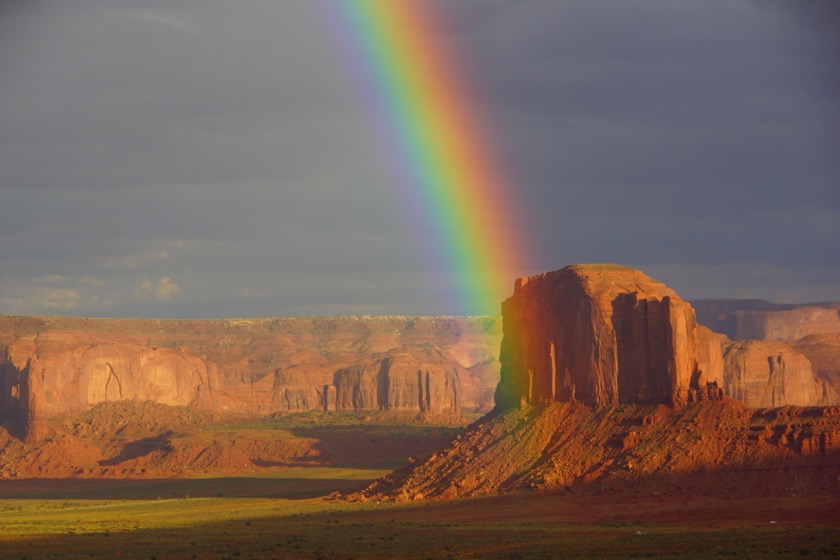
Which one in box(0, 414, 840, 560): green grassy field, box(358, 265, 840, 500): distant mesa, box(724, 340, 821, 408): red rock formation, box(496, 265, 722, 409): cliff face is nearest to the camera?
box(0, 414, 840, 560): green grassy field

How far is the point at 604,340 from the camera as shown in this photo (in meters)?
111

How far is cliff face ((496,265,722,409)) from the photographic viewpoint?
109 m

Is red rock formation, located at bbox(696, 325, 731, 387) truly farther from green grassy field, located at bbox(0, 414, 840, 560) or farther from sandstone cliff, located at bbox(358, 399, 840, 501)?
green grassy field, located at bbox(0, 414, 840, 560)

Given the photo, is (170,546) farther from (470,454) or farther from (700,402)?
(700,402)

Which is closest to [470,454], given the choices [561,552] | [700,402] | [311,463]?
[700,402]

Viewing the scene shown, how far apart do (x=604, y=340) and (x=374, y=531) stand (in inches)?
1018

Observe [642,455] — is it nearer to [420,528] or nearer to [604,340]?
[604,340]

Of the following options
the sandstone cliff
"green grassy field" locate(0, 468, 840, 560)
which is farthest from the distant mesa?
"green grassy field" locate(0, 468, 840, 560)

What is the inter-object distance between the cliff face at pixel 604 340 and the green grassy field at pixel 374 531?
12143mm

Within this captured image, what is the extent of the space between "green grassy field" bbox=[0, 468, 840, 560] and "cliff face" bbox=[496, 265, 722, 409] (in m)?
12.1

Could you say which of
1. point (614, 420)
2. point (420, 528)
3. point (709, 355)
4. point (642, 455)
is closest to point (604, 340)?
point (614, 420)

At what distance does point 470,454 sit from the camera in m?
116

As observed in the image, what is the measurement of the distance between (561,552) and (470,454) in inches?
1505

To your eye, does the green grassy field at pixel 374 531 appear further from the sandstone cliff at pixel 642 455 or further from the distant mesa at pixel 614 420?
the distant mesa at pixel 614 420
